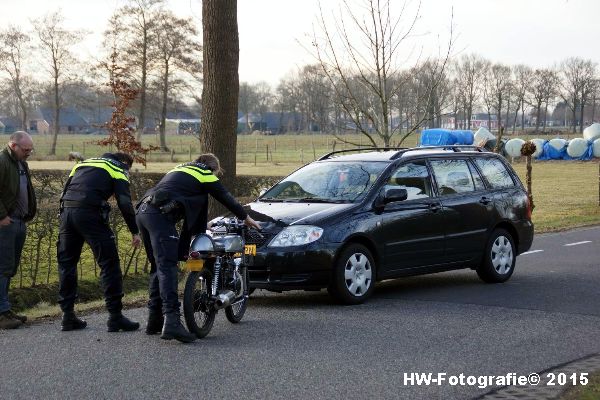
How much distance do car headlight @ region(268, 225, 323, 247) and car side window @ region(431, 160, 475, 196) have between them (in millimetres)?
2213

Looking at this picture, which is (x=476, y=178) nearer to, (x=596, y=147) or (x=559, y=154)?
(x=596, y=147)

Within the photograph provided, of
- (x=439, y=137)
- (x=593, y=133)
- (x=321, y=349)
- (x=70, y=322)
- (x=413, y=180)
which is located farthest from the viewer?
(x=593, y=133)

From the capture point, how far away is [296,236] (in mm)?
9797

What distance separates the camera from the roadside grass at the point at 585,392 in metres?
5.96

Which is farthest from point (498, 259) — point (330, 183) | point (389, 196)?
point (330, 183)

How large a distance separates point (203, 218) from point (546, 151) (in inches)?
2273

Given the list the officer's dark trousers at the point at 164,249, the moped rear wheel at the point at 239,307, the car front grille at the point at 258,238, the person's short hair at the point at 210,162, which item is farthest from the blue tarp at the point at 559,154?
the officer's dark trousers at the point at 164,249

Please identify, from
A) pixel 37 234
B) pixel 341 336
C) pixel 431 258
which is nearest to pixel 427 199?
pixel 431 258

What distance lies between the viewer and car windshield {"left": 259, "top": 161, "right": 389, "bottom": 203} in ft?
35.0

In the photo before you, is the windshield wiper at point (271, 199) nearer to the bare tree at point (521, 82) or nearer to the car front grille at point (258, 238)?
the car front grille at point (258, 238)

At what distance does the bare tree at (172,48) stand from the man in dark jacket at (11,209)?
62.1 metres

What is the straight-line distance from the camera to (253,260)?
979cm

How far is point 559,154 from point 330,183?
54772 mm

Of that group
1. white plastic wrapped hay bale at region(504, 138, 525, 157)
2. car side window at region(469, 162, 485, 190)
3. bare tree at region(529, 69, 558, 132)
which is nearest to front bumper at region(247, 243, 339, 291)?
car side window at region(469, 162, 485, 190)
